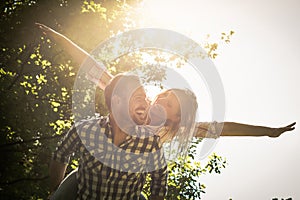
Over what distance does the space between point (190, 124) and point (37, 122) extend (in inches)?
249

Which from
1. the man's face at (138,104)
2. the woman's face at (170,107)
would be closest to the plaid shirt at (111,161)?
the man's face at (138,104)

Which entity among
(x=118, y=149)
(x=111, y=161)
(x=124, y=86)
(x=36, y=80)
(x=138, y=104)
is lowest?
(x=111, y=161)

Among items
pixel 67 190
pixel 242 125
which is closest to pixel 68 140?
pixel 67 190

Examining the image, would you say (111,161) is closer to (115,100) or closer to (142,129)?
(142,129)

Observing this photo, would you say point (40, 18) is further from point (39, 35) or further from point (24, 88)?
point (24, 88)

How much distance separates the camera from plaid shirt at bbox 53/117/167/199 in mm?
2377

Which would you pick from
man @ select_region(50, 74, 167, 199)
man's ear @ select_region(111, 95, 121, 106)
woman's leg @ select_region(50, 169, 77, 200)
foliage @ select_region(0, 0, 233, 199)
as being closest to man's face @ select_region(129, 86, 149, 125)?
man @ select_region(50, 74, 167, 199)

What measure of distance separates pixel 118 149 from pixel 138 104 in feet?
1.45

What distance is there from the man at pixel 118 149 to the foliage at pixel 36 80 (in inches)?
183

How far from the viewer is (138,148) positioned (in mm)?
2471

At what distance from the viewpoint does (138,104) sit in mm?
2283

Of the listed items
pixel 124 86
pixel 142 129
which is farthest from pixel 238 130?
pixel 124 86

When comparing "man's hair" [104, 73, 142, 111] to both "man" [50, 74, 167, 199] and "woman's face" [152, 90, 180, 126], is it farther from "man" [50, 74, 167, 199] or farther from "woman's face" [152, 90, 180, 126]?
"woman's face" [152, 90, 180, 126]

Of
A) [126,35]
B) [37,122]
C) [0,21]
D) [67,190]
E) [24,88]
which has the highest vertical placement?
[126,35]
